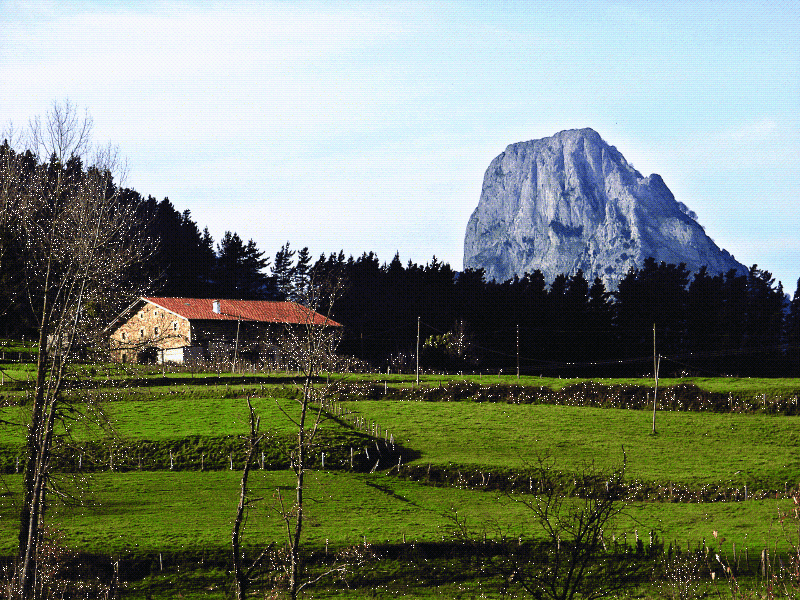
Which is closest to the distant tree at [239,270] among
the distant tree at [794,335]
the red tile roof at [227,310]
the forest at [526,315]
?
the forest at [526,315]

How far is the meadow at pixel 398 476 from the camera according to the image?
3366 cm

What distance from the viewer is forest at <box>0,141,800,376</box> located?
108m

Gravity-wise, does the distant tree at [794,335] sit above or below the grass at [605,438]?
above

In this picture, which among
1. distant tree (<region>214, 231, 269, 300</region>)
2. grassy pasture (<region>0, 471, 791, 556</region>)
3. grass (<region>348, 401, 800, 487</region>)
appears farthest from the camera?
distant tree (<region>214, 231, 269, 300</region>)

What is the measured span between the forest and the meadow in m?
33.1

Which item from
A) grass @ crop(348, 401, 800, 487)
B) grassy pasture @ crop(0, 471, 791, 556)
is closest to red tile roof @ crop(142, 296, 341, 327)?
grass @ crop(348, 401, 800, 487)

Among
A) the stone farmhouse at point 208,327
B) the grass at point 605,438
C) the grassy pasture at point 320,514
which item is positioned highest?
the stone farmhouse at point 208,327

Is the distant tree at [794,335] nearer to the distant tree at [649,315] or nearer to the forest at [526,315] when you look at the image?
the forest at [526,315]

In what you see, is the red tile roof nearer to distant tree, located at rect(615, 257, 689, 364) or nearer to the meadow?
the meadow

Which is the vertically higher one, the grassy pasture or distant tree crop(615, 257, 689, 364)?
distant tree crop(615, 257, 689, 364)

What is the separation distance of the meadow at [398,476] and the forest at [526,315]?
109 ft

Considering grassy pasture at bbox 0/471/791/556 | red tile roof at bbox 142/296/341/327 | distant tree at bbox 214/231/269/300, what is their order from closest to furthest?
grassy pasture at bbox 0/471/791/556, red tile roof at bbox 142/296/341/327, distant tree at bbox 214/231/269/300

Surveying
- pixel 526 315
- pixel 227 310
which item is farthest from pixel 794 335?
pixel 227 310

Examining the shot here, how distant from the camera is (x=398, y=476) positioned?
4906 centimetres
